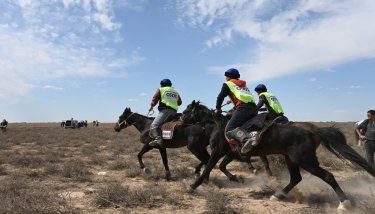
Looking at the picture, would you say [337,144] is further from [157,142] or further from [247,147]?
[157,142]

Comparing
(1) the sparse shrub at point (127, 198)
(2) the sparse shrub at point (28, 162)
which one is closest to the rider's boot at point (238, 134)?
(1) the sparse shrub at point (127, 198)

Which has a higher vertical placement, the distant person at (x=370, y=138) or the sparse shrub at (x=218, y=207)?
the distant person at (x=370, y=138)

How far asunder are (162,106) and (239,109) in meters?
3.50

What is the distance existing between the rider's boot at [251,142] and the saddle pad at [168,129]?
2.88 meters

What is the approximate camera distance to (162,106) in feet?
33.2

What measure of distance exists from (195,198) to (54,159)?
8141 mm

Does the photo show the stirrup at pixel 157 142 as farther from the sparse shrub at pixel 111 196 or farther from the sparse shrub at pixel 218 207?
the sparse shrub at pixel 218 207

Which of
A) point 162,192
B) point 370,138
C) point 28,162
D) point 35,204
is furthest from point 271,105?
point 28,162

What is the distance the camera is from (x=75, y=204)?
6562 millimetres

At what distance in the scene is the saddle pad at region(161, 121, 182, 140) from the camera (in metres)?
9.47

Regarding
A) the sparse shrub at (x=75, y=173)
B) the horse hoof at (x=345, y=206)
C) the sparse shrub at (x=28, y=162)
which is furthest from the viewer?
the sparse shrub at (x=28, y=162)

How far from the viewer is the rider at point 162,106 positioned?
32.3 ft

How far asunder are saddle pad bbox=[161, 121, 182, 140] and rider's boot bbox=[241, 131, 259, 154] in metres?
2.88

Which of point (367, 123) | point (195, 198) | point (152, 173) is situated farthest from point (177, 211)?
point (367, 123)
